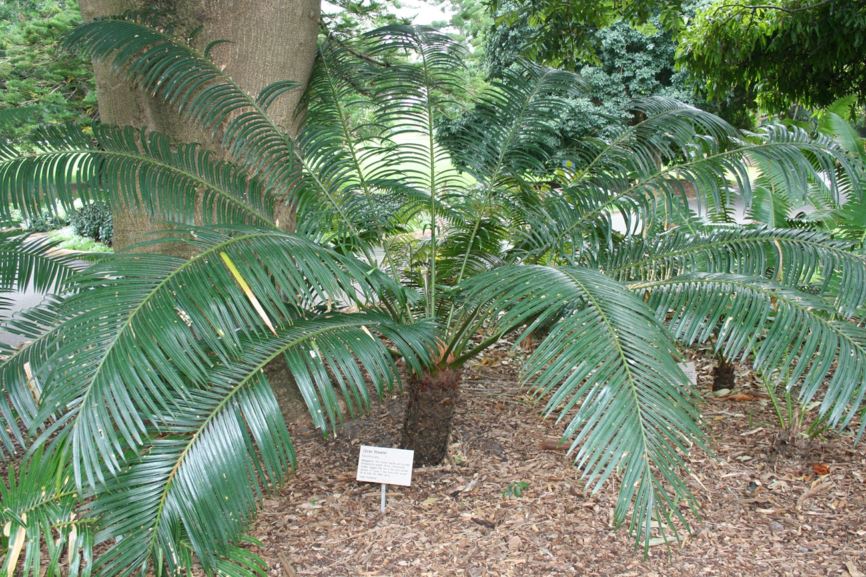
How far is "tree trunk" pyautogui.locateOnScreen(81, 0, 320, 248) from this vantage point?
3.05 meters

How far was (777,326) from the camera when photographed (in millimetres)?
2068

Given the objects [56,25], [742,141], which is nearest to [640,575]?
[742,141]

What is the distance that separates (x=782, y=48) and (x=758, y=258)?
3.75 metres

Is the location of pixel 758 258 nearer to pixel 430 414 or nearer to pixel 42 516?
pixel 430 414

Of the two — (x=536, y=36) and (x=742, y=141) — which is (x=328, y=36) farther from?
(x=536, y=36)

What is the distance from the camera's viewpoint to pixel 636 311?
193cm

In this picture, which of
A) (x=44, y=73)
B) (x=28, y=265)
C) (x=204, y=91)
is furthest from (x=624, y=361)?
(x=44, y=73)

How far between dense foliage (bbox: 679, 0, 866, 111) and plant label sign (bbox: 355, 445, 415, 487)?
4.35 metres

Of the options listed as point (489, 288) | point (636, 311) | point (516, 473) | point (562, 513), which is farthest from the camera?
point (516, 473)

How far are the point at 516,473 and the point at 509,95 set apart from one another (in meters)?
1.79

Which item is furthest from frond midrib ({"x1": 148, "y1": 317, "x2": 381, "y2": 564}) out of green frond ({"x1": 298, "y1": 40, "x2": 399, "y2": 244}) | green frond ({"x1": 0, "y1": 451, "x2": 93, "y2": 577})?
green frond ({"x1": 298, "y1": 40, "x2": 399, "y2": 244})

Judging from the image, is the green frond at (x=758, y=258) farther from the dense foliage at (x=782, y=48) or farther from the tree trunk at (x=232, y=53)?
the dense foliage at (x=782, y=48)

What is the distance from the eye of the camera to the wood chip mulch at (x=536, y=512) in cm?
231

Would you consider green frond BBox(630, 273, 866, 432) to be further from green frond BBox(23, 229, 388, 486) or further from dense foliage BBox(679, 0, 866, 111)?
dense foliage BBox(679, 0, 866, 111)
